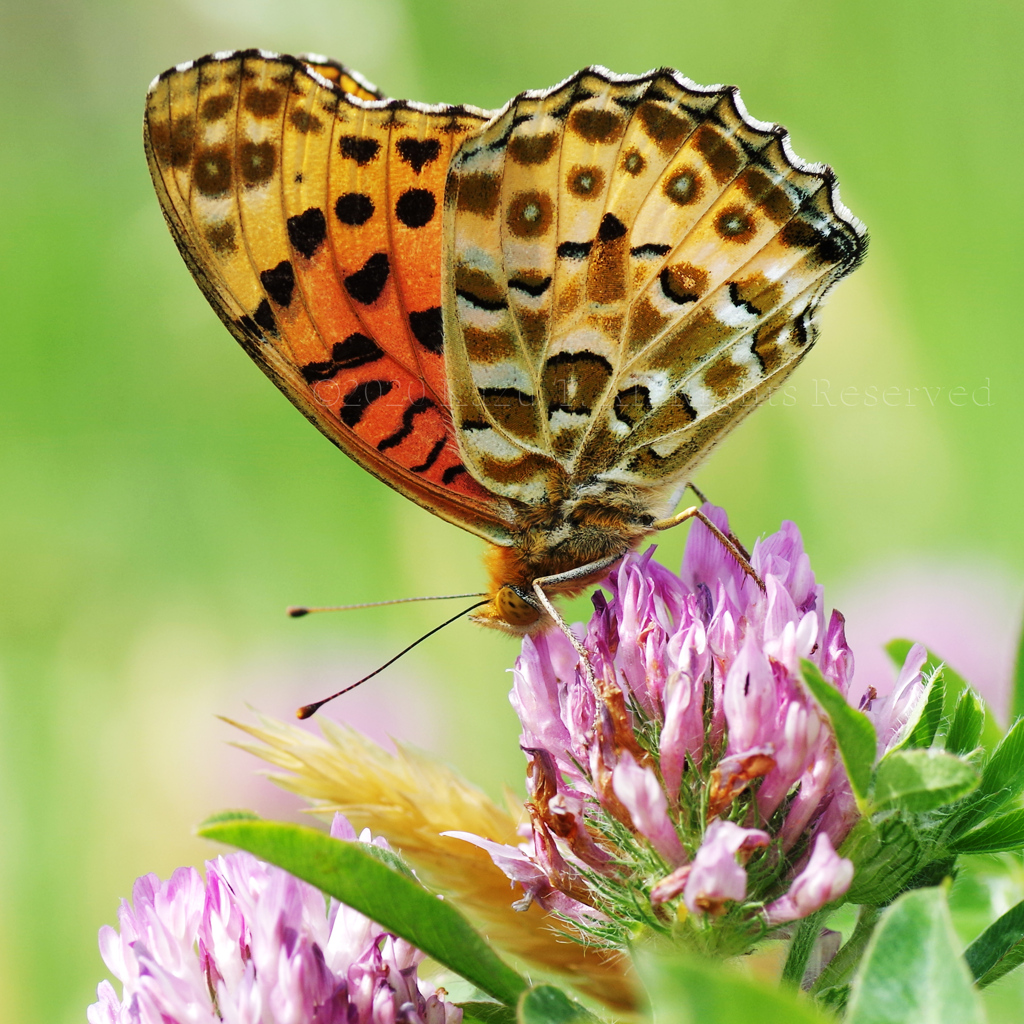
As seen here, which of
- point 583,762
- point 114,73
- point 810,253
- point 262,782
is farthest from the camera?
point 114,73

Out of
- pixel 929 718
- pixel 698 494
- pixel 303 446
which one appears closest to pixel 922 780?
pixel 929 718

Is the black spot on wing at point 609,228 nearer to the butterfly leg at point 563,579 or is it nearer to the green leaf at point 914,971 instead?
the butterfly leg at point 563,579

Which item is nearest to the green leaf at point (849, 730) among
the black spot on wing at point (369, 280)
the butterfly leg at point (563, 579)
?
the butterfly leg at point (563, 579)

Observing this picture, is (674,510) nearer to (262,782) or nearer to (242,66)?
(242,66)

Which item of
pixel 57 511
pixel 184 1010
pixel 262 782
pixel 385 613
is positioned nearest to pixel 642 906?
pixel 184 1010

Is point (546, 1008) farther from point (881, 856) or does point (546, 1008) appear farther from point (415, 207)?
point (415, 207)
